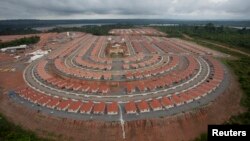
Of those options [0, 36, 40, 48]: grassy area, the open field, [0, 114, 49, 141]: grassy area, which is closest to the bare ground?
the open field

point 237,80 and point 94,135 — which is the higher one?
point 237,80

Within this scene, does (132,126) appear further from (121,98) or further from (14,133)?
(14,133)

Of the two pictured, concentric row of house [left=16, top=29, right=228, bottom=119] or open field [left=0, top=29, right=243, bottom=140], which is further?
concentric row of house [left=16, top=29, right=228, bottom=119]

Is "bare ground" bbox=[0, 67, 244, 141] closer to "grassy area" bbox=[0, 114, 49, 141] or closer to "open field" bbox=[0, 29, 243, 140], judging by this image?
"open field" bbox=[0, 29, 243, 140]

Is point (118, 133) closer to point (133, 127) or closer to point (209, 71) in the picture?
point (133, 127)

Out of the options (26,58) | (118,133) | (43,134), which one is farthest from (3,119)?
(26,58)
